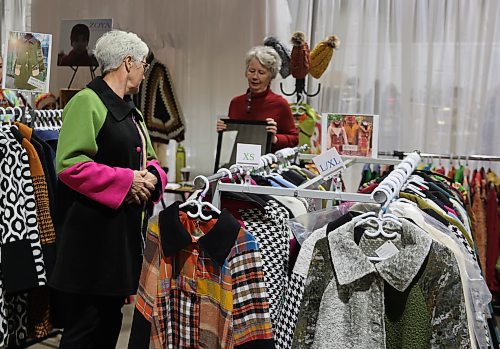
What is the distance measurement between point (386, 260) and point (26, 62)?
85.3 inches

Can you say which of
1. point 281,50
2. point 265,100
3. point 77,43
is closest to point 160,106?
point 77,43

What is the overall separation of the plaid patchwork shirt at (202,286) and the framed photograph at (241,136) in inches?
59.4

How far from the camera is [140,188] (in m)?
2.63

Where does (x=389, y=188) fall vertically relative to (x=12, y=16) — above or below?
below

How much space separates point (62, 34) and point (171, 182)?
1.50 m

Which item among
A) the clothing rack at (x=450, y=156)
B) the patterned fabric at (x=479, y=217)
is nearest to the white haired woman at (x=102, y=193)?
the clothing rack at (x=450, y=156)

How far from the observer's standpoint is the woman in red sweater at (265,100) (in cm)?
362

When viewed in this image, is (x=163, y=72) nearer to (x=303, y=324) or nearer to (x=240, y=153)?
(x=240, y=153)

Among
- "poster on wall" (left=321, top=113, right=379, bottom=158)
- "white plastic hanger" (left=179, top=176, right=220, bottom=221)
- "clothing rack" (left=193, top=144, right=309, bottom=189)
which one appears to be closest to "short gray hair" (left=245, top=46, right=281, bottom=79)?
"clothing rack" (left=193, top=144, right=309, bottom=189)

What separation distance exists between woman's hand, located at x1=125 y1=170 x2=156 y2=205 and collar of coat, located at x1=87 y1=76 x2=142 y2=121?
0.26 m

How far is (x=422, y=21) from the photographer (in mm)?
4578

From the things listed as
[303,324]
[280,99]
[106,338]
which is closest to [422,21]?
[280,99]

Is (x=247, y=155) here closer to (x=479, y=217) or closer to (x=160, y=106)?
(x=479, y=217)

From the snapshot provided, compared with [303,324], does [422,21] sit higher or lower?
higher
